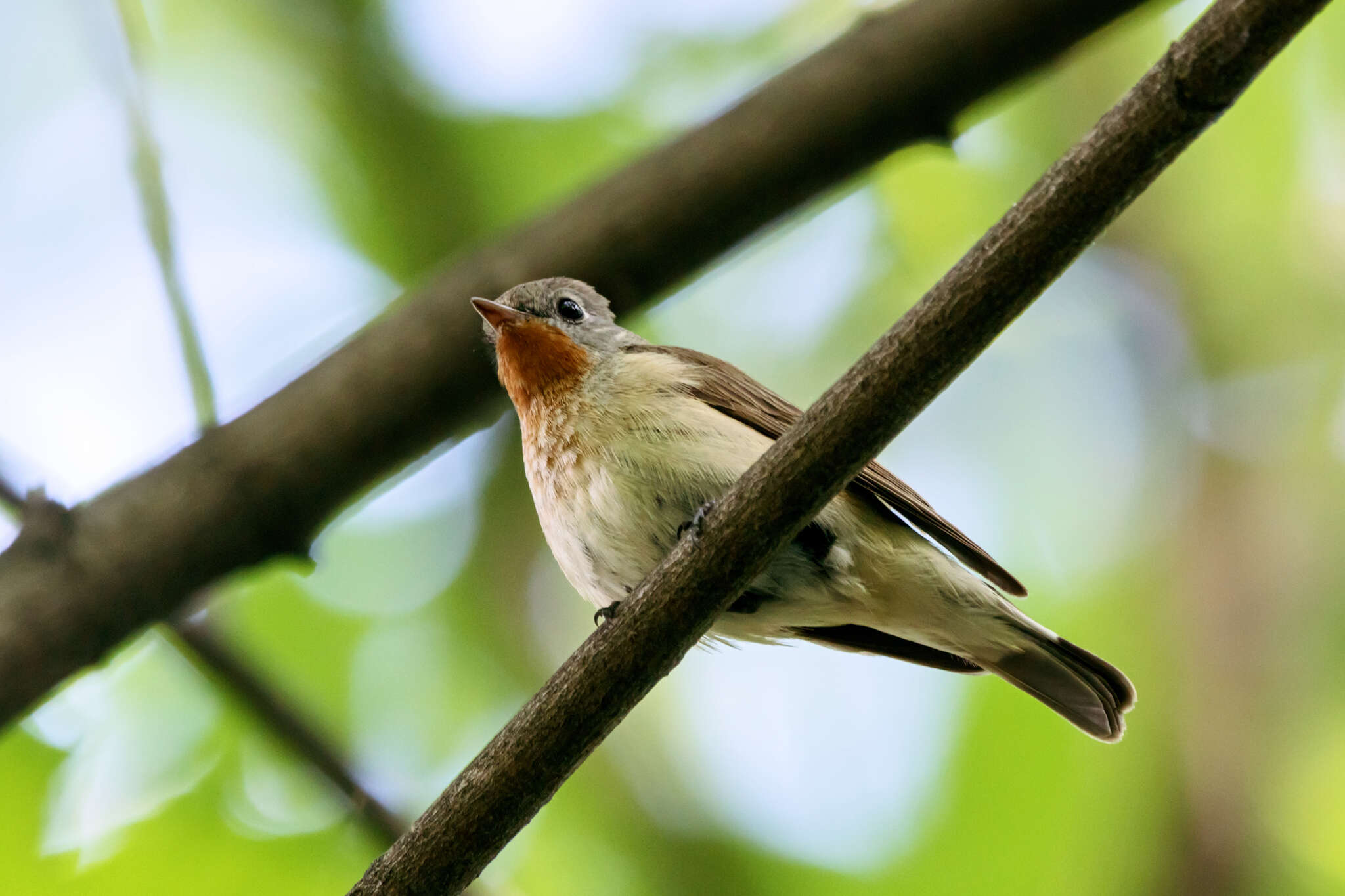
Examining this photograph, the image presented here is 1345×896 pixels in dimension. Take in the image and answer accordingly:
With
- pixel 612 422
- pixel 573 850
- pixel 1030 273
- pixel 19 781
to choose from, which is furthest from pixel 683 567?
pixel 573 850

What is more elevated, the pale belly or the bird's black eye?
the bird's black eye

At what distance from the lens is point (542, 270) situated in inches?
154

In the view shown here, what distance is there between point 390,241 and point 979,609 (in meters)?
2.83

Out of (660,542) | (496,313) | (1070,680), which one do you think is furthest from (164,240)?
(1070,680)

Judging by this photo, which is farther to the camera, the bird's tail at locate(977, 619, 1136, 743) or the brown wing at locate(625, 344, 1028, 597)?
the bird's tail at locate(977, 619, 1136, 743)

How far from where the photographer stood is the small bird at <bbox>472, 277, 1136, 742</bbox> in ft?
13.7

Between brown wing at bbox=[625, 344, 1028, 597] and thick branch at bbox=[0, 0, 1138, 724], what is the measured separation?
843mm

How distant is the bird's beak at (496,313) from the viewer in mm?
4016

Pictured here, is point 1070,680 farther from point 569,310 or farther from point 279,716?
point 279,716

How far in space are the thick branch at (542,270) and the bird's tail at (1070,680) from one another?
191cm

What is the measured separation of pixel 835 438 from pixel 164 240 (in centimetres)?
215

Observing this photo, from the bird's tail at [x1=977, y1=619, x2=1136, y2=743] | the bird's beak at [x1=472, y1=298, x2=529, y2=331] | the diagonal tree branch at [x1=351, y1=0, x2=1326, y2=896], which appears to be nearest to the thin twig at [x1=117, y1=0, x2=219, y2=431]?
the bird's beak at [x1=472, y1=298, x2=529, y2=331]

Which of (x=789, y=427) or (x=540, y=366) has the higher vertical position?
(x=789, y=427)

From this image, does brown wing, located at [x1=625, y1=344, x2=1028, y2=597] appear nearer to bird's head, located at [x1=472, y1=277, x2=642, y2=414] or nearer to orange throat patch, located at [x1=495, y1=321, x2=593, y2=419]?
bird's head, located at [x1=472, y1=277, x2=642, y2=414]
